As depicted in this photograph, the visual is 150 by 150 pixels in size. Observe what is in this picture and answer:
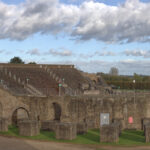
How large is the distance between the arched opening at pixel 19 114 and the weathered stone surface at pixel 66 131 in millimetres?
10566

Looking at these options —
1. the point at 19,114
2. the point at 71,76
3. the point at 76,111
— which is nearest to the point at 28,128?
the point at 76,111

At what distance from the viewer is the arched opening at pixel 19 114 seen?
3762 centimetres

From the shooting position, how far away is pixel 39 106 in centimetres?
3728

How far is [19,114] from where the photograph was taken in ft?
130

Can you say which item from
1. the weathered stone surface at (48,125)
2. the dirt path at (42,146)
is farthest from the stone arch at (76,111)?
the dirt path at (42,146)

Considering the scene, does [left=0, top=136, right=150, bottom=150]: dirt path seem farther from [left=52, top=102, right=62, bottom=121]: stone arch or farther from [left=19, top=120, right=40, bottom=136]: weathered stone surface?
[left=52, top=102, right=62, bottom=121]: stone arch

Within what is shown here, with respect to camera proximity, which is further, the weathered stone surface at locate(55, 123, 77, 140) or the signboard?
the signboard

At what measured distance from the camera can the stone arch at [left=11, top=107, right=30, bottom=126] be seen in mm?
37341

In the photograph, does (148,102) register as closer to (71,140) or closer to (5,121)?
(71,140)

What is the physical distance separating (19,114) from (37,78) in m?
13.8

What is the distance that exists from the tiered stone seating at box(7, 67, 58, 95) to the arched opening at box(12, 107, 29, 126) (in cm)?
644

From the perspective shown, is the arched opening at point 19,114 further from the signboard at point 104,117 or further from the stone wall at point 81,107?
the signboard at point 104,117

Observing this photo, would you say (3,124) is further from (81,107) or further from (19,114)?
(81,107)

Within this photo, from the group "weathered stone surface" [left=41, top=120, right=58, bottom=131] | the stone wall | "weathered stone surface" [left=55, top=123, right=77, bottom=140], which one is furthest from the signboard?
"weathered stone surface" [left=55, top=123, right=77, bottom=140]
